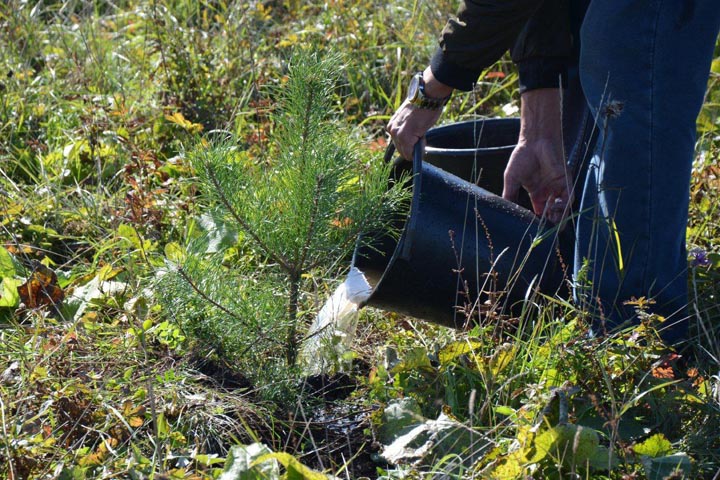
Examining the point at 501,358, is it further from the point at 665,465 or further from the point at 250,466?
the point at 250,466

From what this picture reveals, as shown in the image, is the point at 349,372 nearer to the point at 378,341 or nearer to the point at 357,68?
the point at 378,341

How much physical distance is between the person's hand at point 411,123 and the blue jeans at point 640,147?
1.23 ft

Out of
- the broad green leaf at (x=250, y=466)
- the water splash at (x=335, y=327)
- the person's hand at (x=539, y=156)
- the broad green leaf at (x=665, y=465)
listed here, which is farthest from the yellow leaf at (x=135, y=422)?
the person's hand at (x=539, y=156)

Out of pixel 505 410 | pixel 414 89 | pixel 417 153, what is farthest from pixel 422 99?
pixel 505 410

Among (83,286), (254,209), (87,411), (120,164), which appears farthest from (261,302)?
(120,164)

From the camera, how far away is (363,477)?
67.9 inches

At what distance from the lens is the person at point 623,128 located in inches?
74.5

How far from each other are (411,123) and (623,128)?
20.1 inches

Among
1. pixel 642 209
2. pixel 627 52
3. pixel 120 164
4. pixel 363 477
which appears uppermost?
pixel 627 52

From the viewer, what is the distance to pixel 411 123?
7.07 feet

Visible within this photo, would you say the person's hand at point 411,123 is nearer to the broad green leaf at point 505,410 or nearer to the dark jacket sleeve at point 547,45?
the dark jacket sleeve at point 547,45

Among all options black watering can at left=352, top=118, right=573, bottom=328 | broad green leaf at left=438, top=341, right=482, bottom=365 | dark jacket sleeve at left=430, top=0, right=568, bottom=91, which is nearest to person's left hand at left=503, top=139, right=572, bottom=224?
black watering can at left=352, top=118, right=573, bottom=328

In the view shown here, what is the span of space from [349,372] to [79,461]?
26.9 inches

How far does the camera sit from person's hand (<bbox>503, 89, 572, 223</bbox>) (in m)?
2.38
